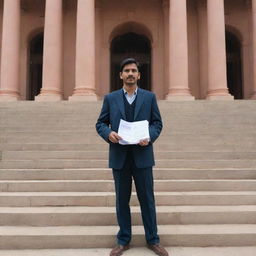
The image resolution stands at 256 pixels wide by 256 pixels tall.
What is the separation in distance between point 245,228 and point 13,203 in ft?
14.0

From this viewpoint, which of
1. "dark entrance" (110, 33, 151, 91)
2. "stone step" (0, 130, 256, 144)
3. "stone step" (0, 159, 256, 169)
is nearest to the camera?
"stone step" (0, 159, 256, 169)

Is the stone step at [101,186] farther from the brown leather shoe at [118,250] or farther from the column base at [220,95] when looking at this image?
the column base at [220,95]

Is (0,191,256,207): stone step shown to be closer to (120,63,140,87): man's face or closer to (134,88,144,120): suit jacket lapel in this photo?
(134,88,144,120): suit jacket lapel

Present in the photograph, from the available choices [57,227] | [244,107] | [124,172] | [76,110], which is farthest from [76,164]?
[244,107]

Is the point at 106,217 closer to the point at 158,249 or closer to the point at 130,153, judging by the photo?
the point at 158,249

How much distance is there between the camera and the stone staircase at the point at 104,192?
16.1 ft

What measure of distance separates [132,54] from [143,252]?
22424mm

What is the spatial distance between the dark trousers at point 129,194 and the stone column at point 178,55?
551 inches

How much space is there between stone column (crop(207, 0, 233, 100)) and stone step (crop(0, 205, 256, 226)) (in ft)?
44.9

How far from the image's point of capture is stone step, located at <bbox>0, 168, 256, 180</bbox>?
702 centimetres

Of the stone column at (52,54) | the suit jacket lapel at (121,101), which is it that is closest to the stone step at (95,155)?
→ the suit jacket lapel at (121,101)

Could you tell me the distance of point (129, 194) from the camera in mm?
4508

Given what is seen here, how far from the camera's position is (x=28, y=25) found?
80.9 feet

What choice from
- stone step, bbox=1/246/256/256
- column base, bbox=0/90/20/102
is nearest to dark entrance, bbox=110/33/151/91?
column base, bbox=0/90/20/102
